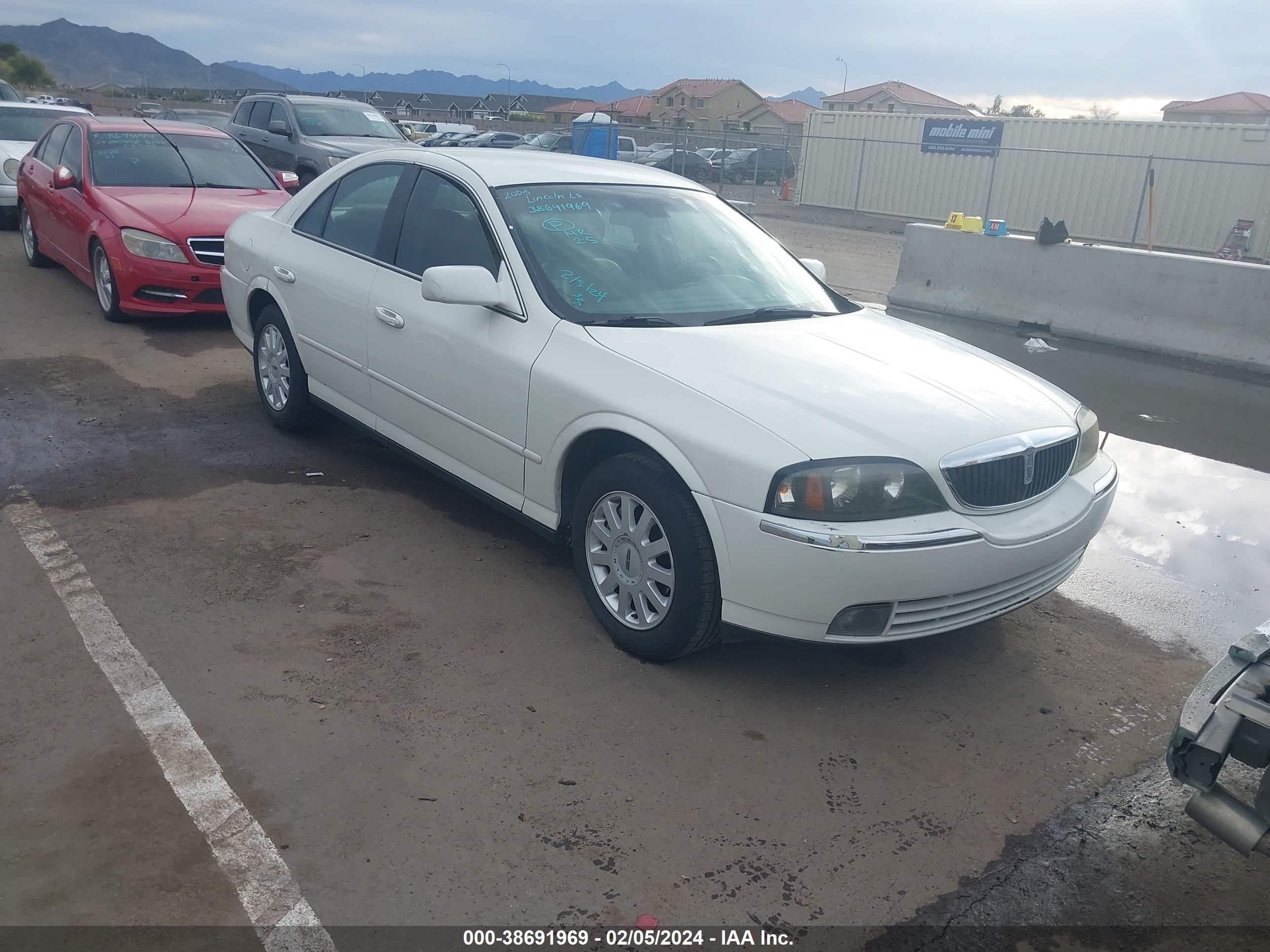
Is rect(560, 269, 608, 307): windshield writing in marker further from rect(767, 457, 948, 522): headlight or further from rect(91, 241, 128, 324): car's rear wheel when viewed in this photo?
rect(91, 241, 128, 324): car's rear wheel

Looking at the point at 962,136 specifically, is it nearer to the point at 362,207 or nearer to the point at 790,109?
the point at 362,207

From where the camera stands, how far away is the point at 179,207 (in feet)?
28.5

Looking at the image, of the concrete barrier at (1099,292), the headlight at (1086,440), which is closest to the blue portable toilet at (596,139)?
the concrete barrier at (1099,292)

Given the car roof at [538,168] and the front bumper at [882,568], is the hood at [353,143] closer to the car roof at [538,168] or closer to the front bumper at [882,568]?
the car roof at [538,168]

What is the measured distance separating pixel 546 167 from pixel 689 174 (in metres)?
29.3

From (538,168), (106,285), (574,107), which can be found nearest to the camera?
(538,168)

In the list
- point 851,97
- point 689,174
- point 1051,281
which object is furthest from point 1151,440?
point 851,97

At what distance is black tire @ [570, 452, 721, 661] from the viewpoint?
353cm

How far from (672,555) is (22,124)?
14.6 meters

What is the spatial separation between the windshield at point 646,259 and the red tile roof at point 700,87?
89.2 metres

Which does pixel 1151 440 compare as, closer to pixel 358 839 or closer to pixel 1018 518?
pixel 1018 518

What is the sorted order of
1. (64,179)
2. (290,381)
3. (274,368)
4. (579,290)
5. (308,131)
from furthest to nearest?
(308,131) < (64,179) < (274,368) < (290,381) < (579,290)

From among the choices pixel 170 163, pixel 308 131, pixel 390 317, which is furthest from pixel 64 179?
pixel 308 131

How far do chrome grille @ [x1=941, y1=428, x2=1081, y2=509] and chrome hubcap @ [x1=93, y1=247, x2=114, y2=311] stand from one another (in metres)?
7.45
